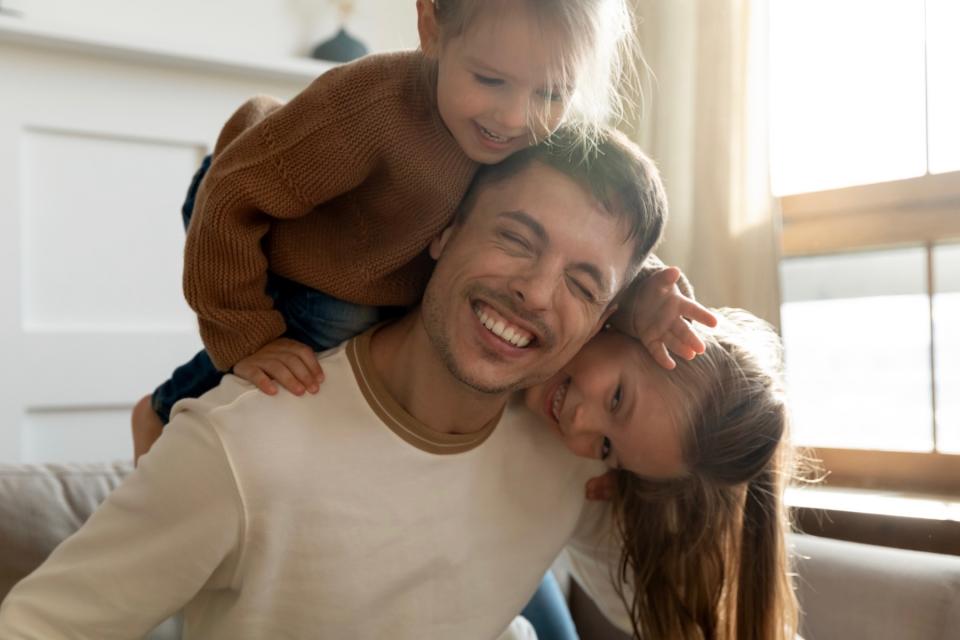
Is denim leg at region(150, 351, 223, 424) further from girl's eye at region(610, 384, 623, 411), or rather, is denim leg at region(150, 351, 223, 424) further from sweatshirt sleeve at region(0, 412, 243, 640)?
girl's eye at region(610, 384, 623, 411)

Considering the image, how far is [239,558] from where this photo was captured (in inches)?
60.1

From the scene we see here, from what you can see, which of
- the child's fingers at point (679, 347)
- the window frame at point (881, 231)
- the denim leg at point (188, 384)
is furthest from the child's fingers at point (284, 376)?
the window frame at point (881, 231)

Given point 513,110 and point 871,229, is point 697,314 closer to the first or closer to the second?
point 513,110

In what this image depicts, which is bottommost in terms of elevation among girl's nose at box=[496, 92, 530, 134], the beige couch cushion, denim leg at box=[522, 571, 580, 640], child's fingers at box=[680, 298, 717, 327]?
denim leg at box=[522, 571, 580, 640]

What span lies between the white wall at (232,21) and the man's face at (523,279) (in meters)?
1.39

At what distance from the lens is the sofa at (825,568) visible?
5.34 ft

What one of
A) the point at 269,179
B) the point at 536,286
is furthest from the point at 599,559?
the point at 269,179

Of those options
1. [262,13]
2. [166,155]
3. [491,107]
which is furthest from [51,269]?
[491,107]

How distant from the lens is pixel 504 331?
150 centimetres

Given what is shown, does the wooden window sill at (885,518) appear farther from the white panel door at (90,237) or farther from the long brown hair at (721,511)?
the white panel door at (90,237)

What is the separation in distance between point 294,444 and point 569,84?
0.65m

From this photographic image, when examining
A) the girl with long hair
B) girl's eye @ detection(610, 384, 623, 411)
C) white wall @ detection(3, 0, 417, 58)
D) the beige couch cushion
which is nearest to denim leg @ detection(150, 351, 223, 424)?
the beige couch cushion

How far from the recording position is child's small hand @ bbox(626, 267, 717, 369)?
1.57m

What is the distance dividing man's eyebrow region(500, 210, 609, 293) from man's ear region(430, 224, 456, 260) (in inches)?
4.4
